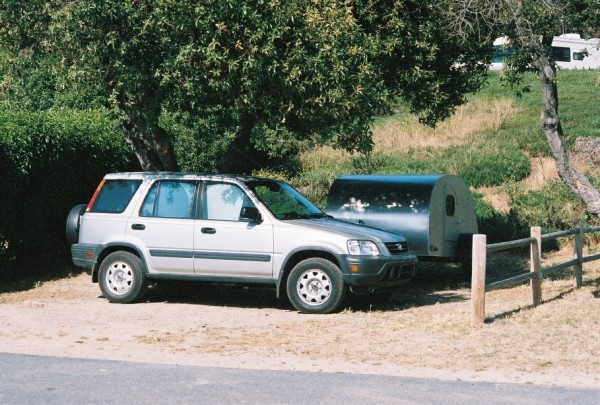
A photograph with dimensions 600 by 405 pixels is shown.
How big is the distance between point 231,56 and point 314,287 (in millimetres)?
3581

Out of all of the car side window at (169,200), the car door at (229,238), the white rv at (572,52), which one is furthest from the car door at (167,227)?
the white rv at (572,52)

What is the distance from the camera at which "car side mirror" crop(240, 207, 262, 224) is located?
14.3 m

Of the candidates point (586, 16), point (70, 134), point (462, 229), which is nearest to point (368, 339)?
point (462, 229)

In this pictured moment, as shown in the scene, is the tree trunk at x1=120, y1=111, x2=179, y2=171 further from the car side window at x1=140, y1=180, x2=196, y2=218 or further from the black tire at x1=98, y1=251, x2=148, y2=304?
the black tire at x1=98, y1=251, x2=148, y2=304

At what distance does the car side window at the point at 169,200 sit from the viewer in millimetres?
14953

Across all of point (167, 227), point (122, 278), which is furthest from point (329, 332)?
point (122, 278)

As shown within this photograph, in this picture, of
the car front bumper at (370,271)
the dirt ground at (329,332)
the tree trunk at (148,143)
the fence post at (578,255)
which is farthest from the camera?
the tree trunk at (148,143)

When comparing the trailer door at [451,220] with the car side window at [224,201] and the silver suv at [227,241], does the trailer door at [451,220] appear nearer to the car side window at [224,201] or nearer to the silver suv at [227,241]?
the silver suv at [227,241]

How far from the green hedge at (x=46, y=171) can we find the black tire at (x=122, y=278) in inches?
119

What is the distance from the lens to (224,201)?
14.8 metres

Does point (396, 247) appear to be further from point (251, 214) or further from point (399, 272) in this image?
point (251, 214)

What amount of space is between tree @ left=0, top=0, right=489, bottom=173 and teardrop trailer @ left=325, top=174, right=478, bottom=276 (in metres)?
1.09

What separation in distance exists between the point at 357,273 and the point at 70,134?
7.70m

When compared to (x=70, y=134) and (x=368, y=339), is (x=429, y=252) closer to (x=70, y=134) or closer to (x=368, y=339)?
(x=368, y=339)
